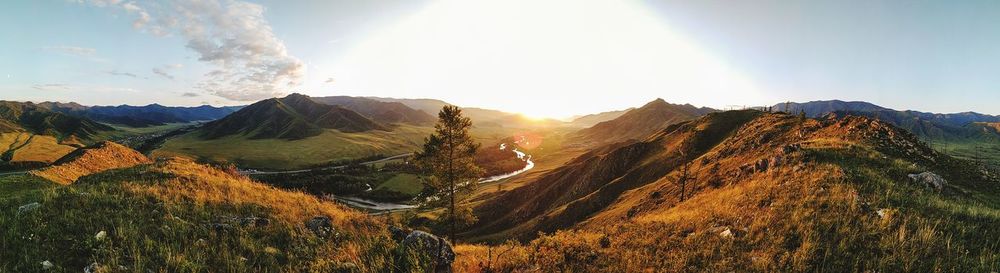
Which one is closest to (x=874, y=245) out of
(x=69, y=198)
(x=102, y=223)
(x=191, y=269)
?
(x=191, y=269)

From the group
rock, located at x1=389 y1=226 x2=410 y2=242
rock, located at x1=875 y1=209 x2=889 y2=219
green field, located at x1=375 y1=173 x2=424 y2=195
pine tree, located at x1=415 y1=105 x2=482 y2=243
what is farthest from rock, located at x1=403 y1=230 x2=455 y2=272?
green field, located at x1=375 y1=173 x2=424 y2=195

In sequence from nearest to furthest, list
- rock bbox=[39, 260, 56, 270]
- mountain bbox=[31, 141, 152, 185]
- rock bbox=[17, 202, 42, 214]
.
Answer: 1. rock bbox=[39, 260, 56, 270]
2. rock bbox=[17, 202, 42, 214]
3. mountain bbox=[31, 141, 152, 185]

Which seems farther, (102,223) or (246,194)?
(246,194)

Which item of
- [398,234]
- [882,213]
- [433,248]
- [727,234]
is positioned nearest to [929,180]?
[882,213]

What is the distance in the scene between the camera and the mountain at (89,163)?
32.2 metres

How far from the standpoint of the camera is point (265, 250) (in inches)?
427

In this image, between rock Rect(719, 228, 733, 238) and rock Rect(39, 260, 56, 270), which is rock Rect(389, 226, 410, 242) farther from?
rock Rect(719, 228, 733, 238)

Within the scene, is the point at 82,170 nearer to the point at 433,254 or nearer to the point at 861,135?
the point at 433,254

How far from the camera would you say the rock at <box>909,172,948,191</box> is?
17.2 metres

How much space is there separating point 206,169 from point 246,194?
34.4 ft

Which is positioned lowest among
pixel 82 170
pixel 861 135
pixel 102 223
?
pixel 82 170

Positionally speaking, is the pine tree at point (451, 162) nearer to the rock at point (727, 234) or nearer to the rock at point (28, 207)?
the rock at point (28, 207)

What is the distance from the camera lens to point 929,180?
58.0 feet

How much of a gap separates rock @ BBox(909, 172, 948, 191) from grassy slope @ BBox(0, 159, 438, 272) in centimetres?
2239
